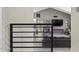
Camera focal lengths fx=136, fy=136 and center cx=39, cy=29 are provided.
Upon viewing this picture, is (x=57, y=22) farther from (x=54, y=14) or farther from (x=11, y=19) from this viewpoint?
(x=11, y=19)

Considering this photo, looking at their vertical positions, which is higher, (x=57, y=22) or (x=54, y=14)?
(x=54, y=14)

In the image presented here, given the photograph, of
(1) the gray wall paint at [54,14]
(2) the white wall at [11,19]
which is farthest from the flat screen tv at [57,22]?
(2) the white wall at [11,19]

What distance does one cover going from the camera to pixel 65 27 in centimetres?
186

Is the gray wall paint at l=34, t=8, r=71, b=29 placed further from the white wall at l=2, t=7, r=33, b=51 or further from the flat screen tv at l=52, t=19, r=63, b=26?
the white wall at l=2, t=7, r=33, b=51

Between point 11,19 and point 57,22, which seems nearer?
point 57,22

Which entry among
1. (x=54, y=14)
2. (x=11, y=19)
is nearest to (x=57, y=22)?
(x=54, y=14)

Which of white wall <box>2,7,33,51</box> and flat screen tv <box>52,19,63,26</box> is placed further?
white wall <box>2,7,33,51</box>

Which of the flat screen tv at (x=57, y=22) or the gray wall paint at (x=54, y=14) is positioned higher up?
the gray wall paint at (x=54, y=14)

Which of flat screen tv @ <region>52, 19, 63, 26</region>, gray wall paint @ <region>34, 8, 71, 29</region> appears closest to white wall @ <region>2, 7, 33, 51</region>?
gray wall paint @ <region>34, 8, 71, 29</region>

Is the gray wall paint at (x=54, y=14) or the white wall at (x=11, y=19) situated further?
the white wall at (x=11, y=19)

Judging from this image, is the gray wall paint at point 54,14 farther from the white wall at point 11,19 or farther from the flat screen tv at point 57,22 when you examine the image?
the white wall at point 11,19

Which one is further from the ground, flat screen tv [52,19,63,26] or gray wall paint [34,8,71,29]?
gray wall paint [34,8,71,29]
